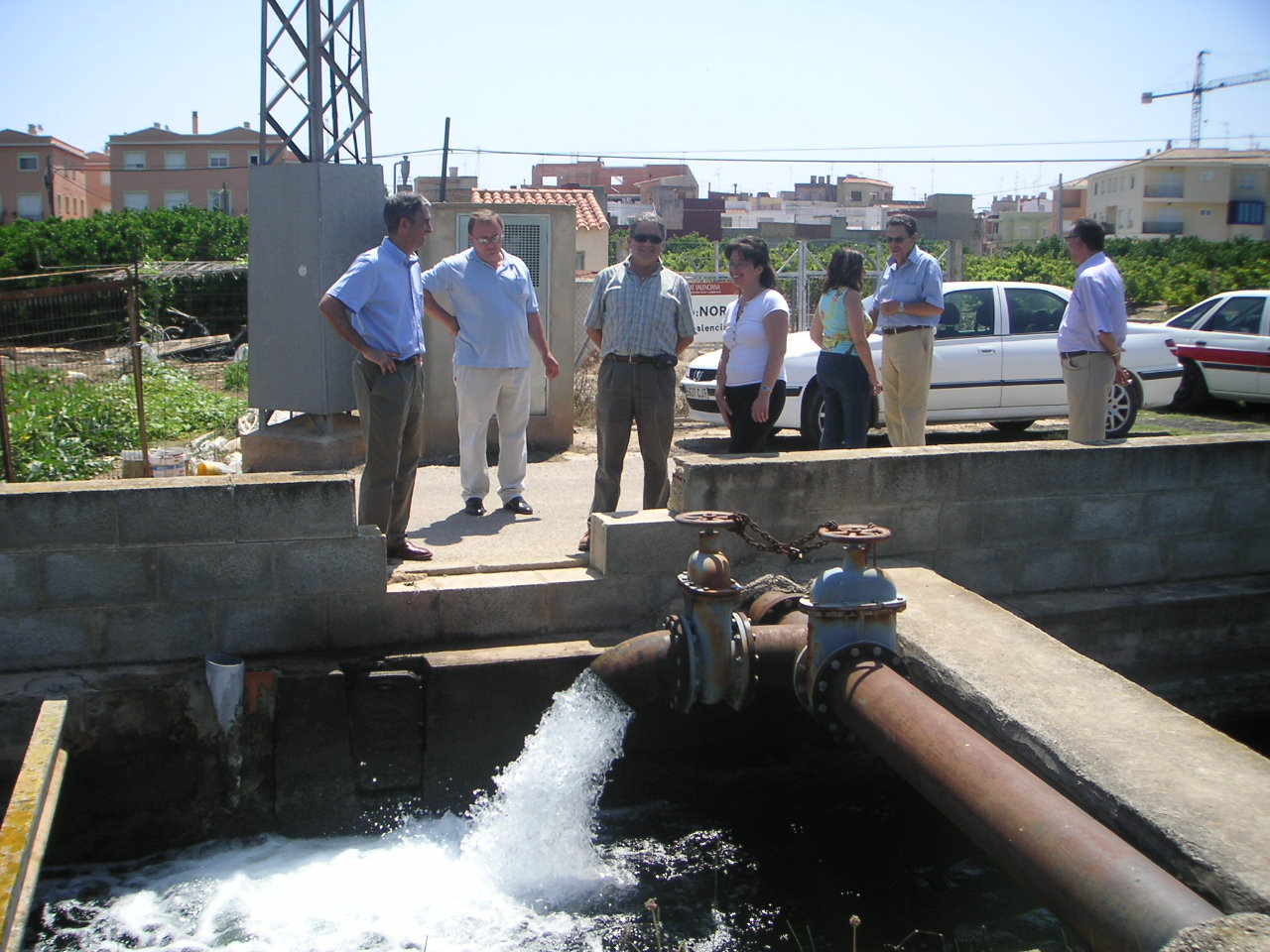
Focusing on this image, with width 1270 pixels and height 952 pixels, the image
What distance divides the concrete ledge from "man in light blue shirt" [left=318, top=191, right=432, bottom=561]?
2688mm

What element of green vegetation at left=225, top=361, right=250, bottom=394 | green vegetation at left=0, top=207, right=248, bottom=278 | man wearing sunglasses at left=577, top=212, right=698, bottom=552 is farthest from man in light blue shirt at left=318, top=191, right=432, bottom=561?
green vegetation at left=0, top=207, right=248, bottom=278

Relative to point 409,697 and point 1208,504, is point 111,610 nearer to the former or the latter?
point 409,697

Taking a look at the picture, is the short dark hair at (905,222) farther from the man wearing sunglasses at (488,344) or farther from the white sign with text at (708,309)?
the white sign with text at (708,309)

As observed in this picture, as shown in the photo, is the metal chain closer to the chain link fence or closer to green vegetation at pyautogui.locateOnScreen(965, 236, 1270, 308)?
the chain link fence

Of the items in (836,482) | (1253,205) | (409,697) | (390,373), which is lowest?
(409,697)

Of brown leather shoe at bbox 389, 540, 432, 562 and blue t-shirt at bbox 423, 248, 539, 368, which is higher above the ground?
blue t-shirt at bbox 423, 248, 539, 368

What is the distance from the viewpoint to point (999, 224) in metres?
103

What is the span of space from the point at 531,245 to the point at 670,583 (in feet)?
16.5

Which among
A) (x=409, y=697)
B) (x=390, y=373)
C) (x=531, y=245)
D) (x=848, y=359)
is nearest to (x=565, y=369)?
(x=531, y=245)

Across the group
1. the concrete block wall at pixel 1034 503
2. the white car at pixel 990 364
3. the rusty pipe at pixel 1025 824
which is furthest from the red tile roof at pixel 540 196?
the rusty pipe at pixel 1025 824

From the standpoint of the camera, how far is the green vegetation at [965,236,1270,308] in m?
27.3

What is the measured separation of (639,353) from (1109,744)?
3.35m

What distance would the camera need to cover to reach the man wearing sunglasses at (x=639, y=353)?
6.43 m

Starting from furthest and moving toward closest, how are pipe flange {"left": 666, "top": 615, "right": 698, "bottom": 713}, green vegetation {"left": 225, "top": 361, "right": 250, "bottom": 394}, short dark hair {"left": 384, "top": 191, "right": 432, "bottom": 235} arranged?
green vegetation {"left": 225, "top": 361, "right": 250, "bottom": 394} → short dark hair {"left": 384, "top": 191, "right": 432, "bottom": 235} → pipe flange {"left": 666, "top": 615, "right": 698, "bottom": 713}
